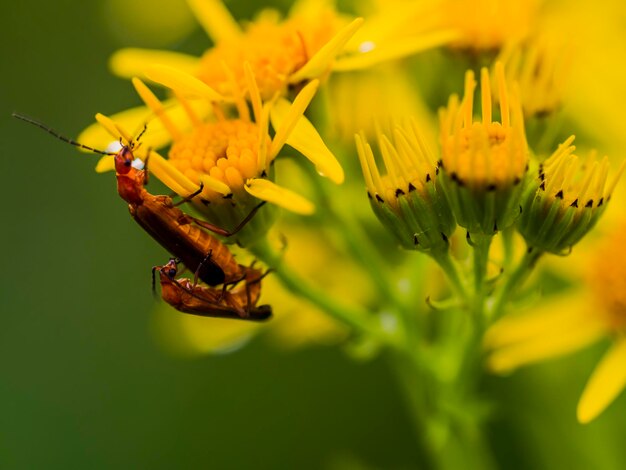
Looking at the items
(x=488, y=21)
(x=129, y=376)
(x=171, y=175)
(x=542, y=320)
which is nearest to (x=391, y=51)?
(x=488, y=21)

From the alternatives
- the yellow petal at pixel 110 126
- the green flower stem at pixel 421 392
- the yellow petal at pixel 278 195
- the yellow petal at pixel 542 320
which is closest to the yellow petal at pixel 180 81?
the yellow petal at pixel 110 126

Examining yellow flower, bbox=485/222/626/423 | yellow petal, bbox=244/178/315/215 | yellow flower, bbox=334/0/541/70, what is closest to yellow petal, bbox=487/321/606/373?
yellow flower, bbox=485/222/626/423

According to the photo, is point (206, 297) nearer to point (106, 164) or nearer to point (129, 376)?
point (106, 164)

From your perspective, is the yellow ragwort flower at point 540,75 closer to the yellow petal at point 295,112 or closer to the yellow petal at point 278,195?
the yellow petal at point 295,112

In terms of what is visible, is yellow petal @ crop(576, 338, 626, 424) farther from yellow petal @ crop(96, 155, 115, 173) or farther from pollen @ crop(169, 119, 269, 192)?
yellow petal @ crop(96, 155, 115, 173)

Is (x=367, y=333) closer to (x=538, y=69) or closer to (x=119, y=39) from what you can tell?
(x=538, y=69)

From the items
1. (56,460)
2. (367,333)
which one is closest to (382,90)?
(367,333)

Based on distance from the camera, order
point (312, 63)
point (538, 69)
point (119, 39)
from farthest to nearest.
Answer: point (119, 39), point (538, 69), point (312, 63)
